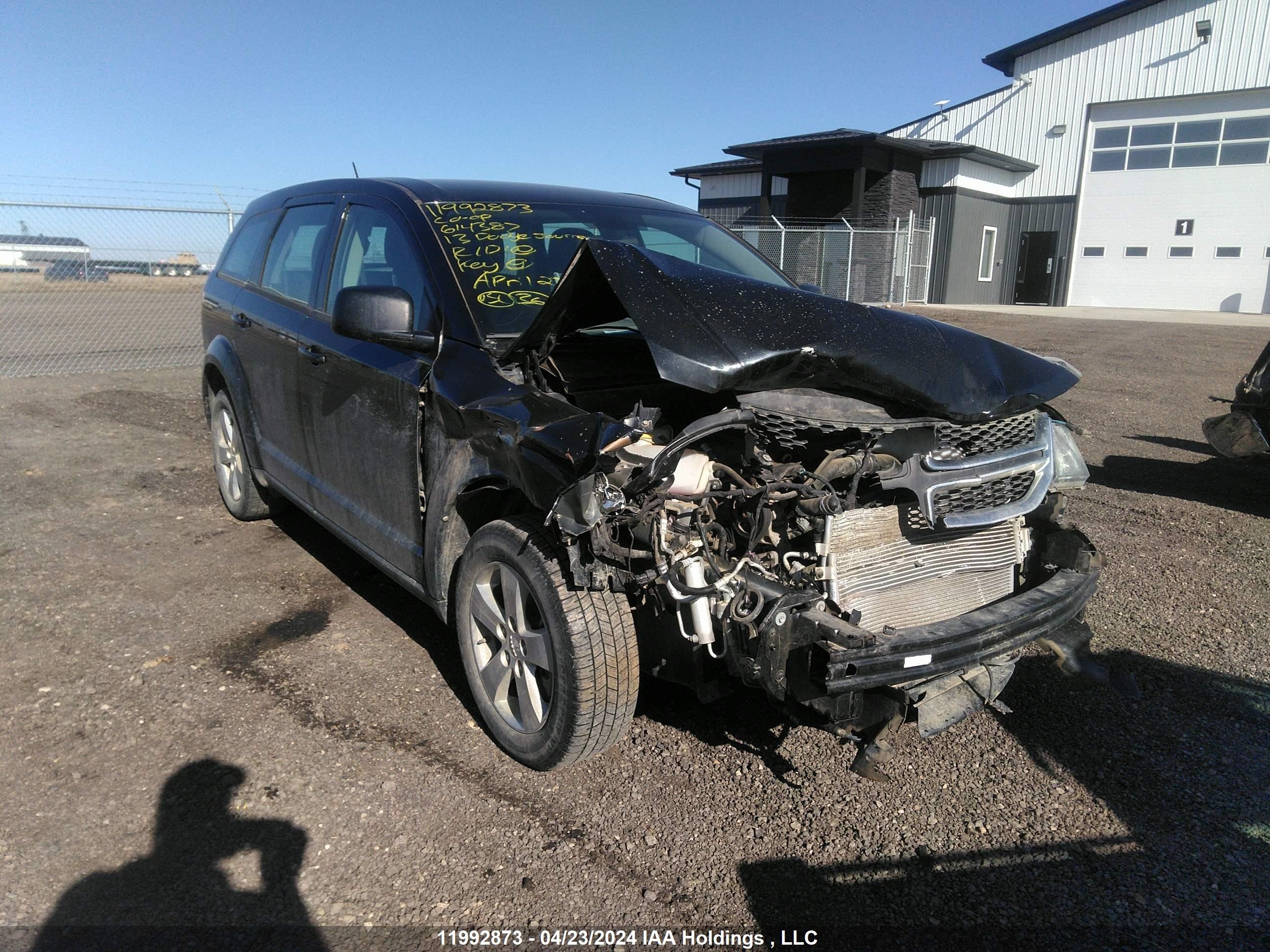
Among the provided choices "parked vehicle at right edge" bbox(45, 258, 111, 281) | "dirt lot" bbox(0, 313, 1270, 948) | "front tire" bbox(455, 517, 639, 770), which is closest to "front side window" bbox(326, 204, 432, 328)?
"front tire" bbox(455, 517, 639, 770)

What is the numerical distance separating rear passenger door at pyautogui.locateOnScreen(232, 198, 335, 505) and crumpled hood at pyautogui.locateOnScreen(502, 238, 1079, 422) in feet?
5.32

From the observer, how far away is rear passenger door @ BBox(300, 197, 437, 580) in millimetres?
3242

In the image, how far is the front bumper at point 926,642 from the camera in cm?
225

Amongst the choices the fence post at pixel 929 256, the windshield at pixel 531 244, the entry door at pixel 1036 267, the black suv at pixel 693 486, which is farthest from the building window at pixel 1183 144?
the black suv at pixel 693 486

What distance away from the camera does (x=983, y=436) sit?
109 inches

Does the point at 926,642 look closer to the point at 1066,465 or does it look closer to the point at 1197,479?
the point at 1066,465

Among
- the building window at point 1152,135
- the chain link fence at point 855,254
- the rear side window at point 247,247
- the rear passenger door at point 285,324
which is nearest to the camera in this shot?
the rear passenger door at point 285,324

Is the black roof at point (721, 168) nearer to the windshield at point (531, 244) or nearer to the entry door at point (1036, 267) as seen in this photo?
the entry door at point (1036, 267)

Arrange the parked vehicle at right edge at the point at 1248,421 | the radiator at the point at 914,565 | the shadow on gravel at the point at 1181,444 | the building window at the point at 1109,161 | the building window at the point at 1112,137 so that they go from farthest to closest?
1. the building window at the point at 1109,161
2. the building window at the point at 1112,137
3. the shadow on gravel at the point at 1181,444
4. the parked vehicle at right edge at the point at 1248,421
5. the radiator at the point at 914,565

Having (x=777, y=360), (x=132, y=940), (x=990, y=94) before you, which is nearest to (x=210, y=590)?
(x=132, y=940)

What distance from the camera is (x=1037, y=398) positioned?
2.85 metres

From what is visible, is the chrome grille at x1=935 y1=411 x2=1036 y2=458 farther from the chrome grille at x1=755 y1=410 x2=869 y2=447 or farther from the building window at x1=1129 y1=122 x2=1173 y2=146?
the building window at x1=1129 y1=122 x2=1173 y2=146

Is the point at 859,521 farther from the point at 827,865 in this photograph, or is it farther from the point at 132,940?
the point at 132,940

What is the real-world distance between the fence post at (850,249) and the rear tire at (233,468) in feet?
60.2
